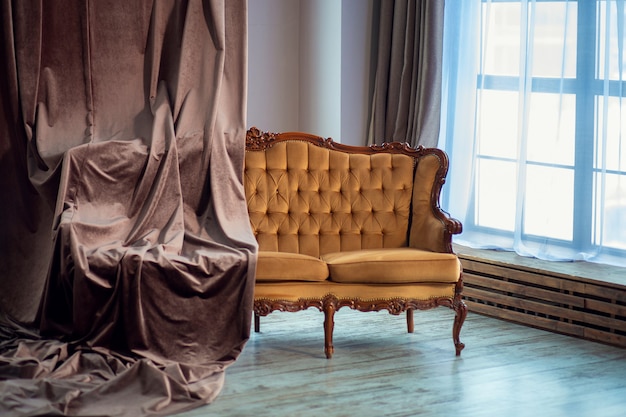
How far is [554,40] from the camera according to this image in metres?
4.82

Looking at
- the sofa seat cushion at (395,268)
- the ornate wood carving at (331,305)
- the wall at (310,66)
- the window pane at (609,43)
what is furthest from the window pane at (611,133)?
the wall at (310,66)

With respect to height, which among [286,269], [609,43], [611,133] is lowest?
[286,269]

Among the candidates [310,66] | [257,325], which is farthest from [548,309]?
[310,66]

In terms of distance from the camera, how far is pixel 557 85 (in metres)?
4.84

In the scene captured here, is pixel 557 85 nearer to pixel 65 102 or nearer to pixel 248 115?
pixel 248 115

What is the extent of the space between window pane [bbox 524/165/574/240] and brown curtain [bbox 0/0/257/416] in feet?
5.11

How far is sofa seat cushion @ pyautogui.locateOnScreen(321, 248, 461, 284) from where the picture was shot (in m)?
4.11

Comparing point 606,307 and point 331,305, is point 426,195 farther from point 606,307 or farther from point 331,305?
point 606,307

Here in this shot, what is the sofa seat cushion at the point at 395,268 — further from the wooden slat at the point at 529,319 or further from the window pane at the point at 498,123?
the window pane at the point at 498,123

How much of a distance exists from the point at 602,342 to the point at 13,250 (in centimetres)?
279

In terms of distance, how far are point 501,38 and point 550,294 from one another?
1411 millimetres

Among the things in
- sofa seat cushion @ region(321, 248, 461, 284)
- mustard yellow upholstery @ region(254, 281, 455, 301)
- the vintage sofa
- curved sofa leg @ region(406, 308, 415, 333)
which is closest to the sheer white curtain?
the vintage sofa

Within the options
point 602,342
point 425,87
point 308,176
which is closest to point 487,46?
point 425,87

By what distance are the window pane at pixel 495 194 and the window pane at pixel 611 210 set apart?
56 cm
